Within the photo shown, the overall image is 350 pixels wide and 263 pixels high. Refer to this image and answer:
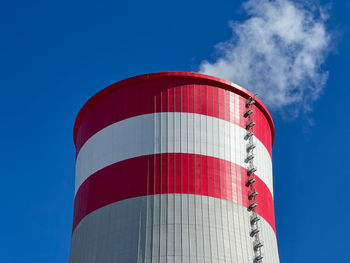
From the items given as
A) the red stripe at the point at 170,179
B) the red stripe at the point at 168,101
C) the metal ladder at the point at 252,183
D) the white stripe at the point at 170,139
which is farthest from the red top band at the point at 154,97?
the red stripe at the point at 170,179

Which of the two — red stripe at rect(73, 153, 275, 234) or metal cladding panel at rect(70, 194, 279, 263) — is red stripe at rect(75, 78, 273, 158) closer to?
red stripe at rect(73, 153, 275, 234)

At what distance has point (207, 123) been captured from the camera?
23.9m

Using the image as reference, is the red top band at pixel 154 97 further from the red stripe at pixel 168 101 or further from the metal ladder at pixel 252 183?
the metal ladder at pixel 252 183

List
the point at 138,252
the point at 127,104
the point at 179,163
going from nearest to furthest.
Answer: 1. the point at 138,252
2. the point at 179,163
3. the point at 127,104

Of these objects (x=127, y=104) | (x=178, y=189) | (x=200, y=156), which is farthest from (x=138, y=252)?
(x=127, y=104)

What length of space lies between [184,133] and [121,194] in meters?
3.23

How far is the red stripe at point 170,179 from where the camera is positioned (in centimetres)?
2272

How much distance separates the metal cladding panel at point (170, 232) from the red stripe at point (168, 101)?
3520 millimetres

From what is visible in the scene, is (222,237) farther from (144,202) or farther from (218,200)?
(144,202)

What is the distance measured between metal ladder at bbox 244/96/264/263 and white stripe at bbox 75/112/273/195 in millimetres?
249

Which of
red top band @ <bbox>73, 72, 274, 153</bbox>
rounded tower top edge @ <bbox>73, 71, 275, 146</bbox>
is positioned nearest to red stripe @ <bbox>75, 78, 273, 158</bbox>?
red top band @ <bbox>73, 72, 274, 153</bbox>

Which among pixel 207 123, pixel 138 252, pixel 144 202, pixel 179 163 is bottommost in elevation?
pixel 138 252

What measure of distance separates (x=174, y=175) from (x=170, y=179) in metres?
0.21

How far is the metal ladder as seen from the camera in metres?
22.6
